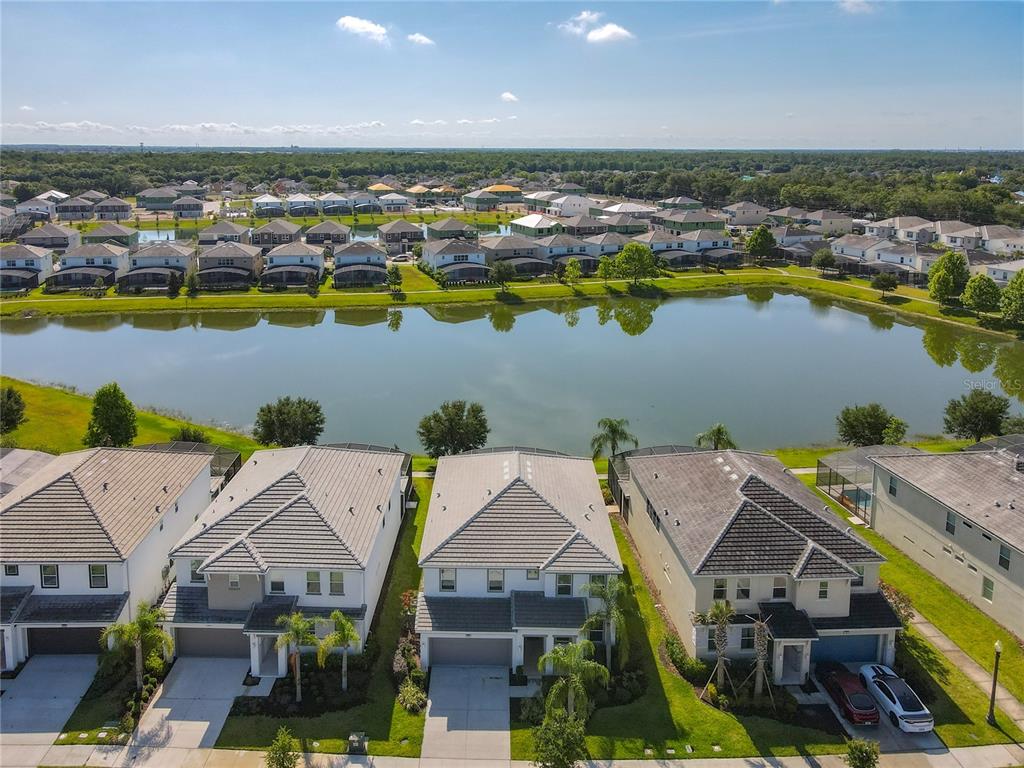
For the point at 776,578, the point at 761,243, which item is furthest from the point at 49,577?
the point at 761,243

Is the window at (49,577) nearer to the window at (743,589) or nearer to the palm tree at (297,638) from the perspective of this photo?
the palm tree at (297,638)

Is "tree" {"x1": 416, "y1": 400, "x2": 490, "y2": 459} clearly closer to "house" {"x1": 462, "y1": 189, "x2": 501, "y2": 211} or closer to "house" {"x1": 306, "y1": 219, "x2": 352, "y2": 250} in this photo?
"house" {"x1": 306, "y1": 219, "x2": 352, "y2": 250}

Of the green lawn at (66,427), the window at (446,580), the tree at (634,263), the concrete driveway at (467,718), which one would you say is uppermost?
the tree at (634,263)

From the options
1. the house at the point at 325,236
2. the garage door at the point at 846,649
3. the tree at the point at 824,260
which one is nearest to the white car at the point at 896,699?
the garage door at the point at 846,649

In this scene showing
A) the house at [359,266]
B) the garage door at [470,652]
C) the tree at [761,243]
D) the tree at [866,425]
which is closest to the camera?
the garage door at [470,652]

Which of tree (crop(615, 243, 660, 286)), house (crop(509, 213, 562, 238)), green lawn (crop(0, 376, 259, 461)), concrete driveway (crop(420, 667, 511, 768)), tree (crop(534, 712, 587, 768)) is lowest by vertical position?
concrete driveway (crop(420, 667, 511, 768))

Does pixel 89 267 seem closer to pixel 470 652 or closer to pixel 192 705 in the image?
pixel 192 705

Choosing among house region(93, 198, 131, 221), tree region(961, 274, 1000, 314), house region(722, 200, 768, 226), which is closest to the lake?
tree region(961, 274, 1000, 314)
